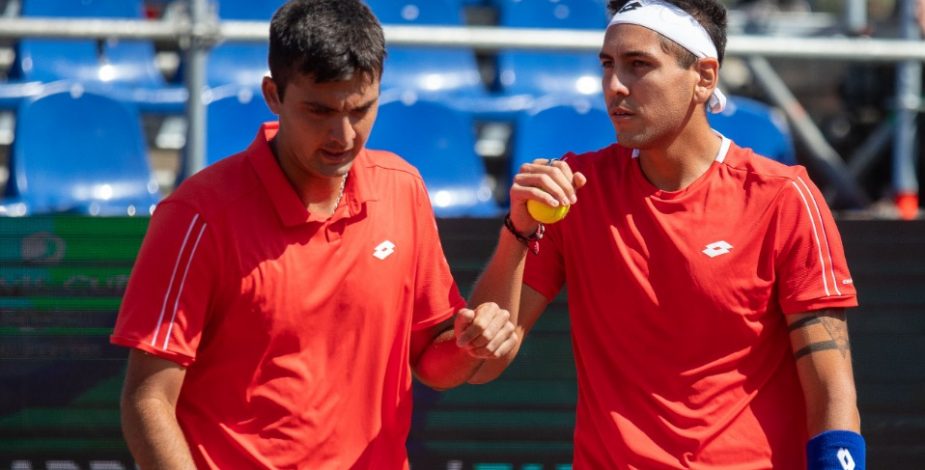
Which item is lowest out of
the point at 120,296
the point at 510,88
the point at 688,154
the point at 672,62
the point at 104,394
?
the point at 104,394

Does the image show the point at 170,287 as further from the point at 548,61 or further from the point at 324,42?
the point at 548,61

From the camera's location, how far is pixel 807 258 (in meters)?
2.81

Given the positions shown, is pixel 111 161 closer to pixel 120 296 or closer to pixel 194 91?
pixel 194 91

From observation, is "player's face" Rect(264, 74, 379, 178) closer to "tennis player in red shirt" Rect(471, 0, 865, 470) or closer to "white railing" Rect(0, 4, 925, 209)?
"tennis player in red shirt" Rect(471, 0, 865, 470)

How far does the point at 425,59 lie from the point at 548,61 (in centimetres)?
84

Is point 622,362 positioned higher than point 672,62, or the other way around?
point 672,62

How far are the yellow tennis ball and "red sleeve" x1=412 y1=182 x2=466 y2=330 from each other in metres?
0.31

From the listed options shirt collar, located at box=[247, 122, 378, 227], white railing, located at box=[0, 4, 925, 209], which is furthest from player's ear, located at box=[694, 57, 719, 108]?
white railing, located at box=[0, 4, 925, 209]

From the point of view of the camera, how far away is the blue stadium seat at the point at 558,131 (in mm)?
6953

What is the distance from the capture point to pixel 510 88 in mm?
7824

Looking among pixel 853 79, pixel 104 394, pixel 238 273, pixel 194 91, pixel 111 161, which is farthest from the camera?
pixel 853 79

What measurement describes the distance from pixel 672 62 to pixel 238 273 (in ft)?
3.83

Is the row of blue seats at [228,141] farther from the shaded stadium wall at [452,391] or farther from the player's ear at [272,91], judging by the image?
the player's ear at [272,91]

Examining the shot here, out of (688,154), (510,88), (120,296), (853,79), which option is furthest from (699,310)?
(853,79)
